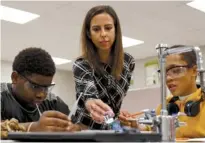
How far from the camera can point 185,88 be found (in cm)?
154

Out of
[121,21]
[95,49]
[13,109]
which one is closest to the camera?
[13,109]

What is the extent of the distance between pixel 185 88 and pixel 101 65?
44 centimetres

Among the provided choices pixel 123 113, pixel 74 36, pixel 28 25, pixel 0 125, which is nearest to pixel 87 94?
pixel 123 113

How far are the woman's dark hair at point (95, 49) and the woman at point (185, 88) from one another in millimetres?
215

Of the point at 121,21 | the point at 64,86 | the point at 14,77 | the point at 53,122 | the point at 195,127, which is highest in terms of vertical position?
the point at 121,21

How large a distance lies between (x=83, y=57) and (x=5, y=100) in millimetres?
374

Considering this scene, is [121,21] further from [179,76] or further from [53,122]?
[53,122]

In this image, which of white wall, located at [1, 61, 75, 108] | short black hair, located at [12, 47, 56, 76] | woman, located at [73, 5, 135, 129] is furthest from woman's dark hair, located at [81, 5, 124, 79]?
white wall, located at [1, 61, 75, 108]

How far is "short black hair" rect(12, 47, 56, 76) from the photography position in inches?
56.2

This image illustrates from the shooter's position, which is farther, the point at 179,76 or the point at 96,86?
the point at 179,76

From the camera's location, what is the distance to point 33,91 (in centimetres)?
137

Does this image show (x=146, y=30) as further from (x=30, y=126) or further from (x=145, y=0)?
(x=30, y=126)

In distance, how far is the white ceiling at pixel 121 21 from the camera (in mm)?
4039

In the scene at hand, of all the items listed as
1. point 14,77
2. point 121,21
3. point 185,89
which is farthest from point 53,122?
point 121,21
